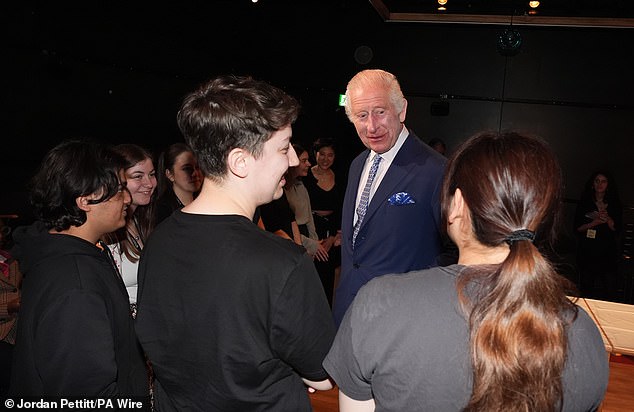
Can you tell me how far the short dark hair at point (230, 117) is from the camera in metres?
1.19

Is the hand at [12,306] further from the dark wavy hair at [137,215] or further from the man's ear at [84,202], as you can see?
the man's ear at [84,202]

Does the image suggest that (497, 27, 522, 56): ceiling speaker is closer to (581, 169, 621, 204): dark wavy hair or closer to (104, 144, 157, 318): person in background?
(581, 169, 621, 204): dark wavy hair

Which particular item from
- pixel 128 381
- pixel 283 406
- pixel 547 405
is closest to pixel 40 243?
pixel 128 381

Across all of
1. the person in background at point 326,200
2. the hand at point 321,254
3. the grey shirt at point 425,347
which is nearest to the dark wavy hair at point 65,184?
the grey shirt at point 425,347

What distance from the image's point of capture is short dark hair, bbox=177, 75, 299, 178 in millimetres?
1191

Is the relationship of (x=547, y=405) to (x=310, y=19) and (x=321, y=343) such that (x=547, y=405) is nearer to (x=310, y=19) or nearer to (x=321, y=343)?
(x=321, y=343)

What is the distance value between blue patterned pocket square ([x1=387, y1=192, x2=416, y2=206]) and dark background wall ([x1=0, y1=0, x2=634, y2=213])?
135 inches

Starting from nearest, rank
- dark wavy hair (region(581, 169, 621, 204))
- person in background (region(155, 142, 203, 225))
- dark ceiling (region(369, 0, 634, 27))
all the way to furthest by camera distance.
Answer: person in background (region(155, 142, 203, 225)) → dark wavy hair (region(581, 169, 621, 204)) → dark ceiling (region(369, 0, 634, 27))

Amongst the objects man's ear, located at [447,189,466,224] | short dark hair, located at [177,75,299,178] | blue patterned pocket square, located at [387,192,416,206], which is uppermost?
short dark hair, located at [177,75,299,178]

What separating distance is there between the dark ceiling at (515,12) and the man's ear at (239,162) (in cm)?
622

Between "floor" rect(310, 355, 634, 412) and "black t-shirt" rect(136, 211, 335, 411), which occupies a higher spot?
"black t-shirt" rect(136, 211, 335, 411)

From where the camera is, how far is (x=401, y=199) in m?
2.46

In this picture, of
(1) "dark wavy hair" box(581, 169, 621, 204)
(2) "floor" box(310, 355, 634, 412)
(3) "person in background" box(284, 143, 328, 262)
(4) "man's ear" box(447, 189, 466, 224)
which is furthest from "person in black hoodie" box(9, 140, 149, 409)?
(1) "dark wavy hair" box(581, 169, 621, 204)

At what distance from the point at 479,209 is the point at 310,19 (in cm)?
841
